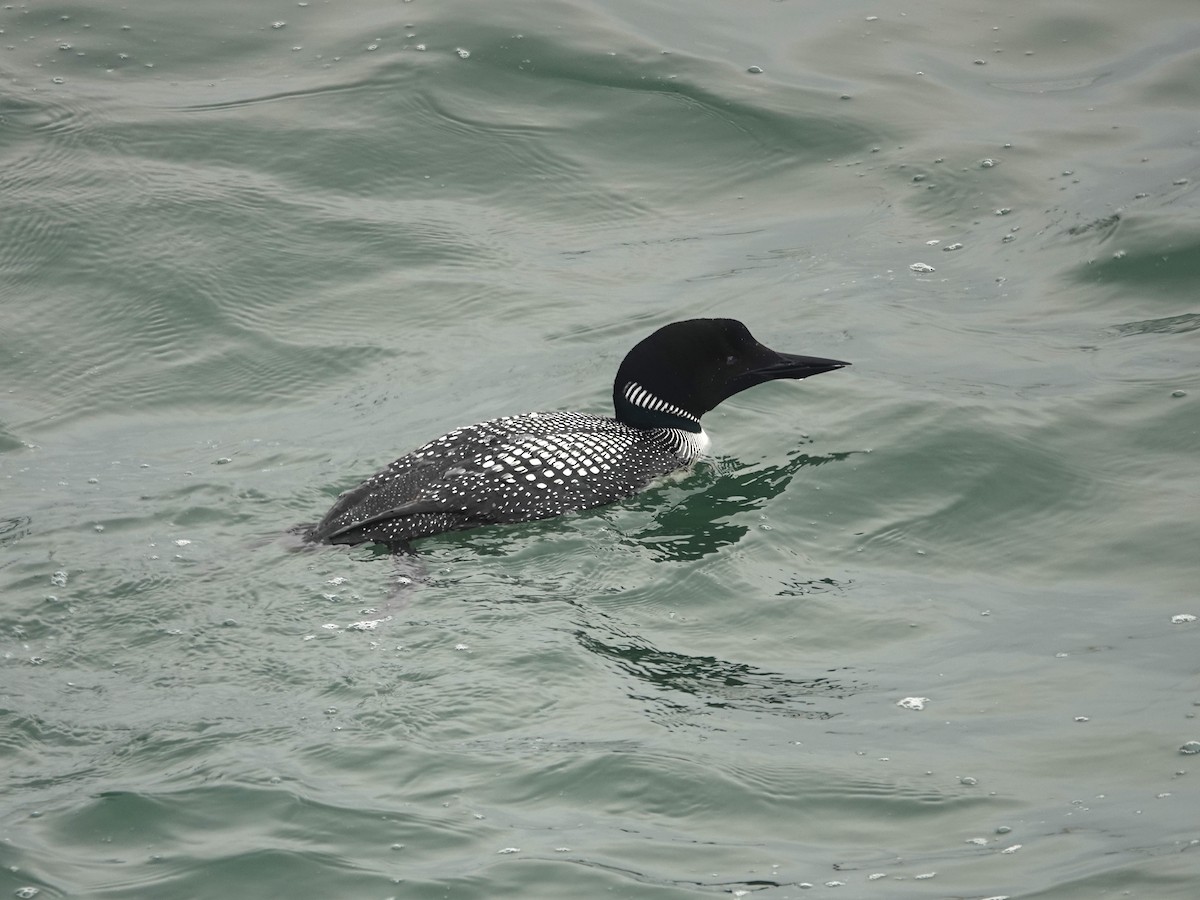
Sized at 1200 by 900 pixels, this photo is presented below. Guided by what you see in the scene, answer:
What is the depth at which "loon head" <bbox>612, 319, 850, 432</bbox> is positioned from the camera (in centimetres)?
639

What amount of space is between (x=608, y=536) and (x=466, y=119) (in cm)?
403

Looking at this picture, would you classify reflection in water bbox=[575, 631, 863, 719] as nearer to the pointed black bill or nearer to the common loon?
the common loon

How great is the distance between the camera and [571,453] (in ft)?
19.4

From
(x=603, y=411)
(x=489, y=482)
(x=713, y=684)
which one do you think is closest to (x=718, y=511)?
(x=489, y=482)

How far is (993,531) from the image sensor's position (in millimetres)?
5855

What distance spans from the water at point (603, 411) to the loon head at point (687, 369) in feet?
1.10

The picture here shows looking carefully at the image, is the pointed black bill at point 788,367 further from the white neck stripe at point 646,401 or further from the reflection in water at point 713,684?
the reflection in water at point 713,684

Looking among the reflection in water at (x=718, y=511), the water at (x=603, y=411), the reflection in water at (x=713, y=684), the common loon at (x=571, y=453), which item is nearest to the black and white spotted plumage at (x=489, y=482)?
the common loon at (x=571, y=453)

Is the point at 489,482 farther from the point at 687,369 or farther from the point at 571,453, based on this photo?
the point at 687,369

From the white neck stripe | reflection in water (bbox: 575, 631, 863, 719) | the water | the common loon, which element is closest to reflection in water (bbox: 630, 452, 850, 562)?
the water

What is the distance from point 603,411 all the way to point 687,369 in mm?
698

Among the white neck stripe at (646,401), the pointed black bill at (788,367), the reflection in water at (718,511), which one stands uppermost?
the pointed black bill at (788,367)

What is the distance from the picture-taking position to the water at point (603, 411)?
4.09 metres

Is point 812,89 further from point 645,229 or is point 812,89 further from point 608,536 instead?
point 608,536
